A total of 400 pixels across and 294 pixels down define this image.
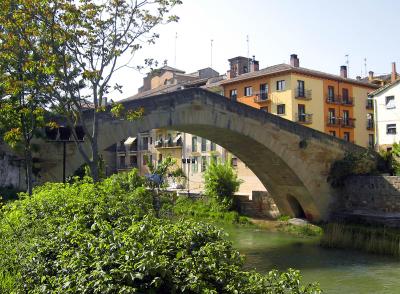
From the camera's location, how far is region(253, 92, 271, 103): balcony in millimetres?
37562

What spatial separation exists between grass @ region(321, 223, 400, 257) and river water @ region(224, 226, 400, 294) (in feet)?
1.41

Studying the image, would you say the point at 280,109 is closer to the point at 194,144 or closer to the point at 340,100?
the point at 340,100

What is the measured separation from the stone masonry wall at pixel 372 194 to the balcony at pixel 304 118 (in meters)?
12.4

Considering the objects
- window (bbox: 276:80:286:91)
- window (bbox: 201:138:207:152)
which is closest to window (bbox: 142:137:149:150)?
window (bbox: 201:138:207:152)

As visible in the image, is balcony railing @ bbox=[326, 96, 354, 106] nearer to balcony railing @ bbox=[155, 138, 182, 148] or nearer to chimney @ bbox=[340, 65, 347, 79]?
chimney @ bbox=[340, 65, 347, 79]

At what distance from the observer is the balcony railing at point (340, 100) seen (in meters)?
38.7

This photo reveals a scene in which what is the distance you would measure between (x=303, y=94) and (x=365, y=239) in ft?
61.9

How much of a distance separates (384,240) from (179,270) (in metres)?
15.3

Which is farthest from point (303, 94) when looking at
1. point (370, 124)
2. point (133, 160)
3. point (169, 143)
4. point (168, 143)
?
point (133, 160)

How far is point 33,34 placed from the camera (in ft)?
37.9

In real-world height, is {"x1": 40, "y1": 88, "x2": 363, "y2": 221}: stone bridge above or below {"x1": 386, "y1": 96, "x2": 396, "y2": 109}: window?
below

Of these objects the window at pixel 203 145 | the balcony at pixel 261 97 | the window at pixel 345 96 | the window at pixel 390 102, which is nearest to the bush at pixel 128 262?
the window at pixel 390 102

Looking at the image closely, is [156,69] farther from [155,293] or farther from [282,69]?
[282,69]

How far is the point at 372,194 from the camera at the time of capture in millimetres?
23203
